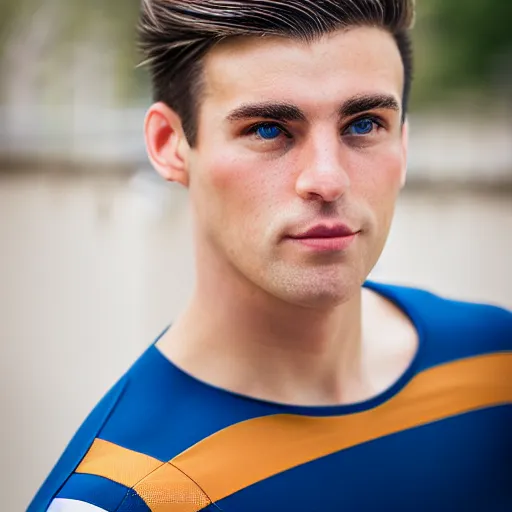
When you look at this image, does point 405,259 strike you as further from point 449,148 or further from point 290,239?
point 290,239

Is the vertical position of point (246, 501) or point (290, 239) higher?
point (290, 239)

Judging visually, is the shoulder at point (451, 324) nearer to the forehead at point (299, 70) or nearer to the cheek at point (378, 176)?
the cheek at point (378, 176)

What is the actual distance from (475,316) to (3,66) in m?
5.68

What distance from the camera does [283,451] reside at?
1.55 m

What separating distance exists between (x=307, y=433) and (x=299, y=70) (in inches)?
24.9

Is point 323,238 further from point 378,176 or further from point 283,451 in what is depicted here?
point 283,451

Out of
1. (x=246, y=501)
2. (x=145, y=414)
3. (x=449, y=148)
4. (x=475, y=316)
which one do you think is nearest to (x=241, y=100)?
(x=145, y=414)

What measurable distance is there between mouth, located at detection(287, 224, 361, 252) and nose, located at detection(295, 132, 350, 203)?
1.9 inches

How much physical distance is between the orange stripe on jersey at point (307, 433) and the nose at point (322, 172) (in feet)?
1.40

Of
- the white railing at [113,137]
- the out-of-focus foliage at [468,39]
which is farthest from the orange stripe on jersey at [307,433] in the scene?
the out-of-focus foliage at [468,39]

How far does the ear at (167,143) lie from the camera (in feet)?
A: 5.29

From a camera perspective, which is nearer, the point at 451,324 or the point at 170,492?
the point at 170,492

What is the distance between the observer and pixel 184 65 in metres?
1.55

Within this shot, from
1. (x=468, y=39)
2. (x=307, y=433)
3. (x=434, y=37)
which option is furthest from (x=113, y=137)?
(x=307, y=433)
